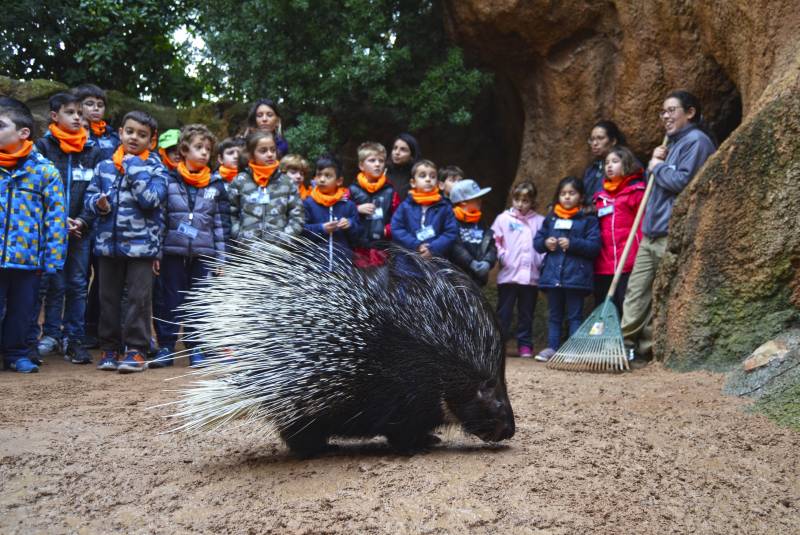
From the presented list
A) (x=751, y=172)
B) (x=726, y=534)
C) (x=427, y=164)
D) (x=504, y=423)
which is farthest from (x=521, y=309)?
(x=726, y=534)

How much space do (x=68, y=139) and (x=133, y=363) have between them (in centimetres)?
186

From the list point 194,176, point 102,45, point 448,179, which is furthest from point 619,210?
point 102,45

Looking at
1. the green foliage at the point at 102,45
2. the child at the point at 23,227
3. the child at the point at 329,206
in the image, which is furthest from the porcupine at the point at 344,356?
the green foliage at the point at 102,45

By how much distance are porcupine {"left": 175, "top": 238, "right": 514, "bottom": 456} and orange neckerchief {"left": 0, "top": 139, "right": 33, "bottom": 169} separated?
8.76 ft

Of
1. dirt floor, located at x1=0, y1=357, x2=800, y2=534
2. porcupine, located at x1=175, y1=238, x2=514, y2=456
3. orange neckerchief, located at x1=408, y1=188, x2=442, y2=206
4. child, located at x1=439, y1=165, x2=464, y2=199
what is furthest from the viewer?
child, located at x1=439, y1=165, x2=464, y2=199

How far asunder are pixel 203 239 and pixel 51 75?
5.71 m

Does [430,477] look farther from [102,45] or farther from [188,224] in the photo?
[102,45]

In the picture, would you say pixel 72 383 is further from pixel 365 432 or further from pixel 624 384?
pixel 624 384

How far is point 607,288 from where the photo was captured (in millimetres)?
7074

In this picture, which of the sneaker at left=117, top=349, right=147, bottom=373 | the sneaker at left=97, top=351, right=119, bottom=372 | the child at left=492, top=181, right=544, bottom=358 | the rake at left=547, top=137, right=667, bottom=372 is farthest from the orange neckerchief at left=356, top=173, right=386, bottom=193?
the sneaker at left=97, top=351, right=119, bottom=372

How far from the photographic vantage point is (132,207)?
555 cm

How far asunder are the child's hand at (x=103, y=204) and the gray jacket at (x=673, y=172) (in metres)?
4.11

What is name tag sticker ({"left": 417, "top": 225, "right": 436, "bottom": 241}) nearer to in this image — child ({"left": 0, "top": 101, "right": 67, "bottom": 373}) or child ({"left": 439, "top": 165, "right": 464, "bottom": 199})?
child ({"left": 439, "top": 165, "right": 464, "bottom": 199})

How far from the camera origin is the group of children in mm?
5445
